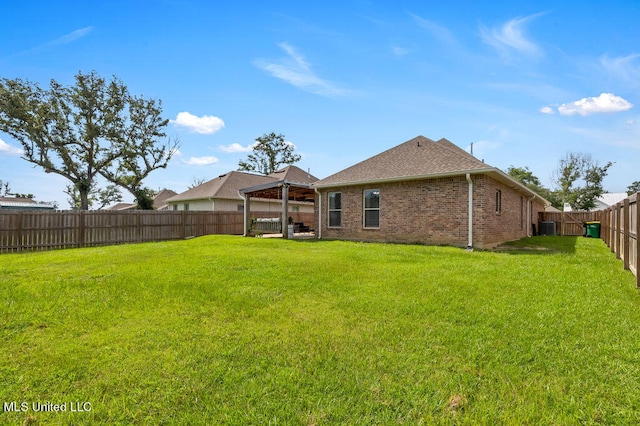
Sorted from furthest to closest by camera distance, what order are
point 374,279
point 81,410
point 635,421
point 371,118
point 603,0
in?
point 371,118 → point 603,0 → point 374,279 → point 81,410 → point 635,421

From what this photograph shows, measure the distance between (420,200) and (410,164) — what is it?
5.59ft

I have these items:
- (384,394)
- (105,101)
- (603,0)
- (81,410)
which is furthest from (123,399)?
(105,101)

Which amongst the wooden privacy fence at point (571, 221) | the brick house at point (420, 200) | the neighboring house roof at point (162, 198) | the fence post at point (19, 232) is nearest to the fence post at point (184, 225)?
the fence post at point (19, 232)

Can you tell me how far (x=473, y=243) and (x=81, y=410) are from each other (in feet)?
36.1

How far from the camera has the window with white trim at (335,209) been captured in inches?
580

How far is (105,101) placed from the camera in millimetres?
28406

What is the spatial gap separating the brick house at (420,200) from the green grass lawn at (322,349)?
5.17 meters

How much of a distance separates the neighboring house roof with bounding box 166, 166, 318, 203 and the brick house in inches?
390

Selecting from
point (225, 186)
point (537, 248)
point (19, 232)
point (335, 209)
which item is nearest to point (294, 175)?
point (225, 186)

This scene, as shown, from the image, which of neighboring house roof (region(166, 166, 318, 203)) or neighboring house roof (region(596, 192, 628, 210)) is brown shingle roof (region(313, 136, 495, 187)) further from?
neighboring house roof (region(596, 192, 628, 210))

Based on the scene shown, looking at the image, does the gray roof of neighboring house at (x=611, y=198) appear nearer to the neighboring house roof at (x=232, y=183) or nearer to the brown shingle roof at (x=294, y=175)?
the brown shingle roof at (x=294, y=175)

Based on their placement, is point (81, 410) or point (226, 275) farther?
point (226, 275)

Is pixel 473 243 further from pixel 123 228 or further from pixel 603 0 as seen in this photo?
pixel 123 228

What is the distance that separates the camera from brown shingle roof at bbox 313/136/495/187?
11.5 meters
